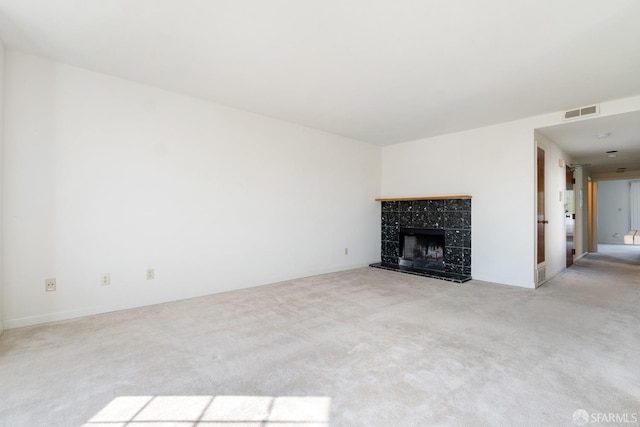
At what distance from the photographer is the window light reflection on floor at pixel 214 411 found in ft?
4.62

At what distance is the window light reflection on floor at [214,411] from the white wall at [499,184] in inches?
149

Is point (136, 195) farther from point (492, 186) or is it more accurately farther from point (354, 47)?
point (492, 186)

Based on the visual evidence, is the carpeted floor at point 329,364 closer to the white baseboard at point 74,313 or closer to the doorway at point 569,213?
the white baseboard at point 74,313

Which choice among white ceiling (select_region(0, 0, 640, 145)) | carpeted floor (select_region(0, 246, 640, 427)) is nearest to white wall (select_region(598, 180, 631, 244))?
carpeted floor (select_region(0, 246, 640, 427))

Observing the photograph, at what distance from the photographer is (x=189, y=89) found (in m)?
3.29

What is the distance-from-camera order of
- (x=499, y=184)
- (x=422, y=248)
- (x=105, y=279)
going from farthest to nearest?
(x=422, y=248) < (x=499, y=184) < (x=105, y=279)

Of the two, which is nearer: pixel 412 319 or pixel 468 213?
pixel 412 319

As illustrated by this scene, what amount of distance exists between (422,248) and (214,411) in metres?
4.42

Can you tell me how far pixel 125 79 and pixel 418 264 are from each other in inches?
191

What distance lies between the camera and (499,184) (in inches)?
173

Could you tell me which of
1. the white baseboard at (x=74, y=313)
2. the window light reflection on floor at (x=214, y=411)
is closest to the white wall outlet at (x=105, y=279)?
the white baseboard at (x=74, y=313)

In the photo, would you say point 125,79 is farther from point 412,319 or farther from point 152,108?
point 412,319

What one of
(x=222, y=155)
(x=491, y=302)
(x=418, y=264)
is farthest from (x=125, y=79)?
(x=418, y=264)

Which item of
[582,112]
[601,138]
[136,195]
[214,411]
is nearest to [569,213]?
[601,138]
